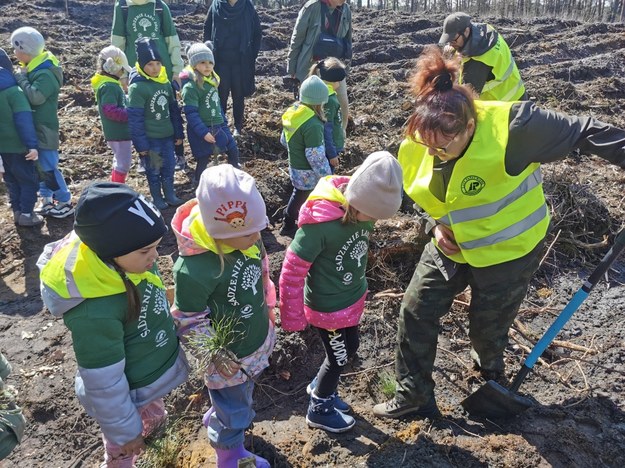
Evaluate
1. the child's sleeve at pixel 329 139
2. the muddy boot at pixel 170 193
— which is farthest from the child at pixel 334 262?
the muddy boot at pixel 170 193

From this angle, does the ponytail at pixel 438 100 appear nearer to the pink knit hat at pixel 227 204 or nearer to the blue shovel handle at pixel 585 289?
the pink knit hat at pixel 227 204

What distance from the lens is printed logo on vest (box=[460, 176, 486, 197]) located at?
2359 millimetres

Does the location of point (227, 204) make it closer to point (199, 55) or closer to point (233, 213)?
point (233, 213)

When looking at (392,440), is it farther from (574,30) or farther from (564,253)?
(574,30)

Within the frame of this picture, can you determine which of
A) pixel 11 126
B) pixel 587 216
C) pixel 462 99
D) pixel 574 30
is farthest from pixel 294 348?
pixel 574 30

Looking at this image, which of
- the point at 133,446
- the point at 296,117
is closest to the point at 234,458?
the point at 133,446

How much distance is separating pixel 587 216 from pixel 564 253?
441 mm

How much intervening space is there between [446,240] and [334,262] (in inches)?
23.3

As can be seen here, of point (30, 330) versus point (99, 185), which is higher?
point (99, 185)

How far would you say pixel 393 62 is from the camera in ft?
45.2

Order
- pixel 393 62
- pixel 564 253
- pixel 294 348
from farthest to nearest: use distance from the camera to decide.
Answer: pixel 393 62
pixel 564 253
pixel 294 348

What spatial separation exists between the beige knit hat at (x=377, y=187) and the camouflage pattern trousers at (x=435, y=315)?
1.98 feet

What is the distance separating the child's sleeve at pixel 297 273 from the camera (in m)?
2.35

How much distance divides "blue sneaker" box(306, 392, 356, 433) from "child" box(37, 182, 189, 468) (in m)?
1.03
